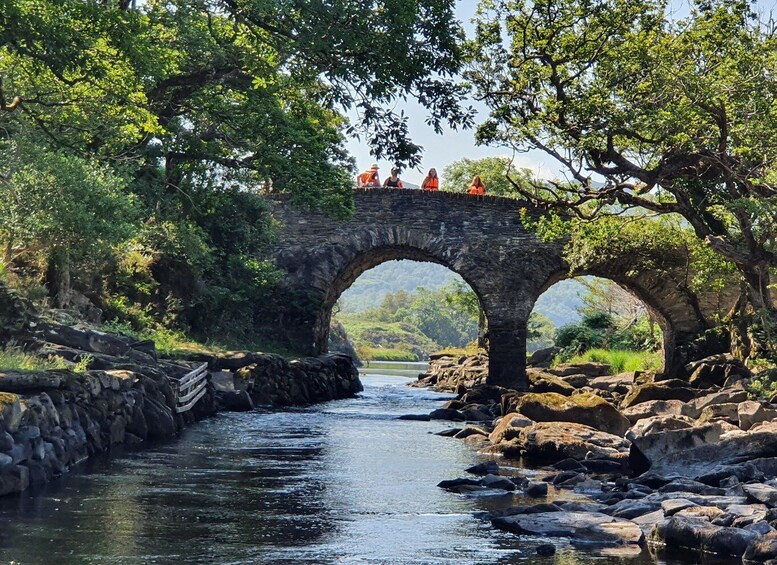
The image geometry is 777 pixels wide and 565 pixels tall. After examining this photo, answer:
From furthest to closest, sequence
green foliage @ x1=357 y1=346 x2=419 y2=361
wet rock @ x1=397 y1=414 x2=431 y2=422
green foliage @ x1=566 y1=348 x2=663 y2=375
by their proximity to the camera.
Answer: green foliage @ x1=357 y1=346 x2=419 y2=361, green foliage @ x1=566 y1=348 x2=663 y2=375, wet rock @ x1=397 y1=414 x2=431 y2=422

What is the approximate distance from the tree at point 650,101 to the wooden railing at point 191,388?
6694 mm

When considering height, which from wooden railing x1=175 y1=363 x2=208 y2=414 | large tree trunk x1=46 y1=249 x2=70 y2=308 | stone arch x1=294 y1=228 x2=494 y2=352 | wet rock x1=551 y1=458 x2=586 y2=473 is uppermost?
stone arch x1=294 y1=228 x2=494 y2=352

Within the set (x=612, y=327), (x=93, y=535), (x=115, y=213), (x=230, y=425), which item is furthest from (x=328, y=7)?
(x=612, y=327)

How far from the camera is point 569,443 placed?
50.1 ft

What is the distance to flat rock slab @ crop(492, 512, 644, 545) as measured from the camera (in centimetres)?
938

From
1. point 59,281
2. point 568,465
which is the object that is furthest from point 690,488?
point 59,281

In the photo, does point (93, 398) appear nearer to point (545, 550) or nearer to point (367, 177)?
point (545, 550)

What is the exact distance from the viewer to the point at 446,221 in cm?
3045

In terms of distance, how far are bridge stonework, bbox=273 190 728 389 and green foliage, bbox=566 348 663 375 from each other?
3300mm

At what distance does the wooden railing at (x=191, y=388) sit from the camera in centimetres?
1820

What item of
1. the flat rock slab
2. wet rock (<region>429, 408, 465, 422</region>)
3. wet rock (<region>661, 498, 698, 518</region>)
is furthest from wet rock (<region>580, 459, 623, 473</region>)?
wet rock (<region>429, 408, 465, 422</region>)

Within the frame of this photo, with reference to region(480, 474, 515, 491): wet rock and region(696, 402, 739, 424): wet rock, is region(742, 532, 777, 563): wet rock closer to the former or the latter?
region(480, 474, 515, 491): wet rock

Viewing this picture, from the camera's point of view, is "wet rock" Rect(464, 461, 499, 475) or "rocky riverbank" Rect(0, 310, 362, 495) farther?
"wet rock" Rect(464, 461, 499, 475)

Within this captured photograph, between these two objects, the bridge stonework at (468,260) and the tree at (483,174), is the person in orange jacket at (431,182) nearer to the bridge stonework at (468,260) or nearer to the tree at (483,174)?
the bridge stonework at (468,260)
